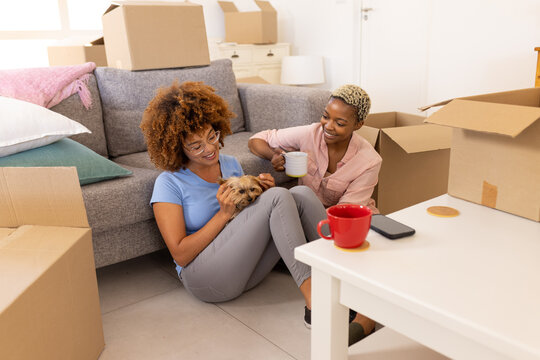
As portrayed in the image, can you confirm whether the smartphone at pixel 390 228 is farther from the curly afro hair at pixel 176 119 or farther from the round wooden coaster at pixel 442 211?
the curly afro hair at pixel 176 119

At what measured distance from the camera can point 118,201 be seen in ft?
5.23

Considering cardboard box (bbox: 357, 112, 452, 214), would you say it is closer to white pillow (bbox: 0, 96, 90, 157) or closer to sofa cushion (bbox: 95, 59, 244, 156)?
sofa cushion (bbox: 95, 59, 244, 156)

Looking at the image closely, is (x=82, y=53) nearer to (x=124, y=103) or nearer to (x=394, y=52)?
(x=124, y=103)

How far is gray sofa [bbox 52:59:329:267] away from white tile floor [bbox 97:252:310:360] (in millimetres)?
161

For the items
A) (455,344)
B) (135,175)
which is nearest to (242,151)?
(135,175)

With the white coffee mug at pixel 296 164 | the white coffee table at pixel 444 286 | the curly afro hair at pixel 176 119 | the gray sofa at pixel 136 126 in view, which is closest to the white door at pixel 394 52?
the gray sofa at pixel 136 126

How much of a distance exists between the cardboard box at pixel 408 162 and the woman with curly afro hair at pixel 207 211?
1.80 ft

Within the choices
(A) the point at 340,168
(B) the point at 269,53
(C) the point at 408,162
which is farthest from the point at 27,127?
(B) the point at 269,53

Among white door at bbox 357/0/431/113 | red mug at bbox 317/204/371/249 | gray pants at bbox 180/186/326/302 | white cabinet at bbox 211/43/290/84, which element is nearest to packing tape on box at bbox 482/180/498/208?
red mug at bbox 317/204/371/249

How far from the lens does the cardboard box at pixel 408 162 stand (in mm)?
1888

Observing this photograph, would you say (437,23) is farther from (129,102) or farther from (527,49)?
(129,102)

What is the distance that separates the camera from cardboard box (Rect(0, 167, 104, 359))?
1.00 meters

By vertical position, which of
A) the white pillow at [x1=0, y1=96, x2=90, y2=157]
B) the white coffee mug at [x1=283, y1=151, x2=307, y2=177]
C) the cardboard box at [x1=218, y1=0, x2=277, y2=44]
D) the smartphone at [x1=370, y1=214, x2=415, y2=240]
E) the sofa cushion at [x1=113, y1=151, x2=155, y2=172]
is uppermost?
the cardboard box at [x1=218, y1=0, x2=277, y2=44]

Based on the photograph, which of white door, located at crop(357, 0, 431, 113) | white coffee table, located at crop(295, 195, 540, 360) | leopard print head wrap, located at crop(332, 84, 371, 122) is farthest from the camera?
white door, located at crop(357, 0, 431, 113)
